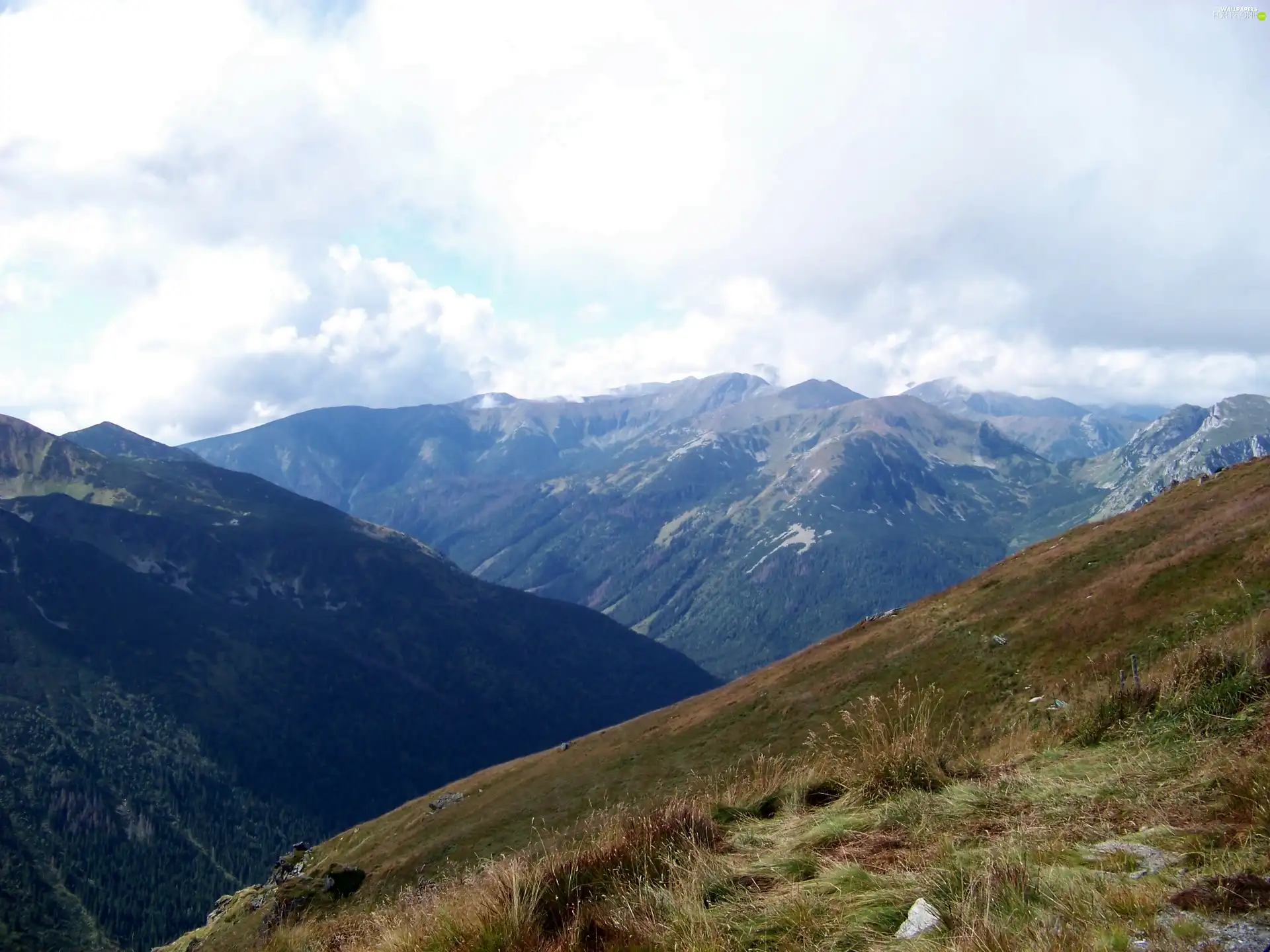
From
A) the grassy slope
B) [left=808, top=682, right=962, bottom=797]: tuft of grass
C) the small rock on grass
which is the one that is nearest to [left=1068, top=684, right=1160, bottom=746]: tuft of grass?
[left=808, top=682, right=962, bottom=797]: tuft of grass

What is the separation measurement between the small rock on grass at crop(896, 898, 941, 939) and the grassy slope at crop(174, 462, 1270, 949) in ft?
79.3

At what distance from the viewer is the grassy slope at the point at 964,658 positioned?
37500 millimetres

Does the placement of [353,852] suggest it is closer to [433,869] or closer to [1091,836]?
[433,869]

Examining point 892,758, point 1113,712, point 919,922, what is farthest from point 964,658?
point 919,922

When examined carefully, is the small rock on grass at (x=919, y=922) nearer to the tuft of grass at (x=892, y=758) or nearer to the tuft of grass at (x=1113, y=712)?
the tuft of grass at (x=892, y=758)

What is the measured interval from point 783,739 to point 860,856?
1764 inches

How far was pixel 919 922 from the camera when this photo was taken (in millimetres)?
5910

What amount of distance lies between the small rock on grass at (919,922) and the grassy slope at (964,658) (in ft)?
79.3

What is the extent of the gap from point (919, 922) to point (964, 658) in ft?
152

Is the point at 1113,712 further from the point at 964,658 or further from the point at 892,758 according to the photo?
the point at 964,658

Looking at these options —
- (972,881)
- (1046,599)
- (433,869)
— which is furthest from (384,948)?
(433,869)

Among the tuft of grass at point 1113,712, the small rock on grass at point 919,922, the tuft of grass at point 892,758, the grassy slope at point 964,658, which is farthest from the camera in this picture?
the grassy slope at point 964,658

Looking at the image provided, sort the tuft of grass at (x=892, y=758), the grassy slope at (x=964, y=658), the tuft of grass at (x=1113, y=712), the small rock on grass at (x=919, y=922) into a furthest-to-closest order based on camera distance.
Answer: the grassy slope at (x=964, y=658), the tuft of grass at (x=1113, y=712), the tuft of grass at (x=892, y=758), the small rock on grass at (x=919, y=922)

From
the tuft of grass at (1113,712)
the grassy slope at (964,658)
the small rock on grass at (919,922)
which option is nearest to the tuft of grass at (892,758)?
the tuft of grass at (1113,712)
